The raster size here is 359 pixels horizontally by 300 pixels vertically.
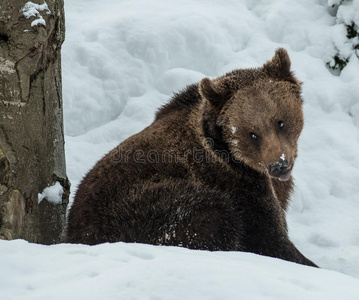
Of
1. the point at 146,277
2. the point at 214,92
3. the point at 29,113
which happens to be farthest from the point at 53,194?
the point at 146,277

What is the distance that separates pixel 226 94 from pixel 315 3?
4753 millimetres

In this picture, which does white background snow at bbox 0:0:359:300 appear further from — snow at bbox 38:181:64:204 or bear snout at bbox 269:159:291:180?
snow at bbox 38:181:64:204

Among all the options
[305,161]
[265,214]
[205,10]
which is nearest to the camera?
[265,214]

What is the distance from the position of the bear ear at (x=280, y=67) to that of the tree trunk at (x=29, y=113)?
1.75 m

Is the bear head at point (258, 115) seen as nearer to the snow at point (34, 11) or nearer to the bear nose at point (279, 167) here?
the bear nose at point (279, 167)

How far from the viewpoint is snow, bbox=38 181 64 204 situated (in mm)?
4281

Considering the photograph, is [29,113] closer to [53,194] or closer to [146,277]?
[53,194]

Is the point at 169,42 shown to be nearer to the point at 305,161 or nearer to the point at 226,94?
the point at 305,161

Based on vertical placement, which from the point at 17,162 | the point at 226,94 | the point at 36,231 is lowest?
the point at 36,231

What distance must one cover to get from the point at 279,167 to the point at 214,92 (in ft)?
2.69

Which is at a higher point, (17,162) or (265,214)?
(17,162)

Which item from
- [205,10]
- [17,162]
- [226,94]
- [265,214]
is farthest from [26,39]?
[205,10]

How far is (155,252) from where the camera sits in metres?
2.82

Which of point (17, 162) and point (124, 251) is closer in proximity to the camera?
point (124, 251)
